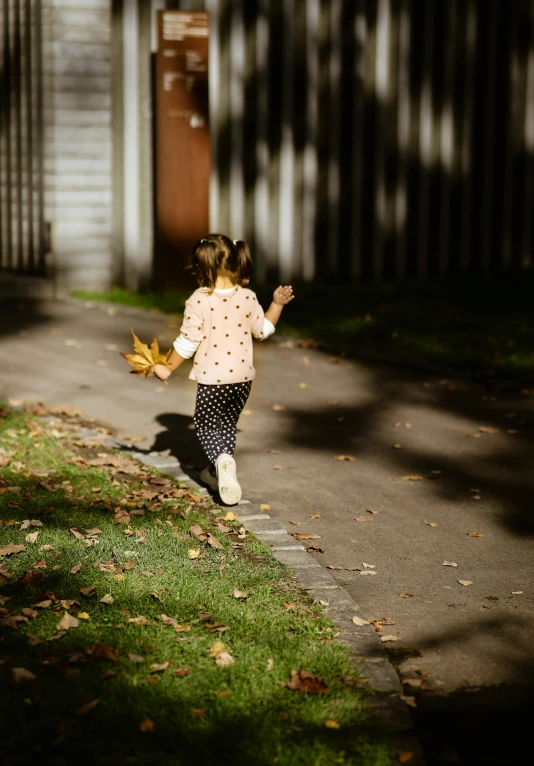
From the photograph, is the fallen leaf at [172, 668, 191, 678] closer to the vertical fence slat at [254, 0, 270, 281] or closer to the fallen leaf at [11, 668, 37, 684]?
the fallen leaf at [11, 668, 37, 684]

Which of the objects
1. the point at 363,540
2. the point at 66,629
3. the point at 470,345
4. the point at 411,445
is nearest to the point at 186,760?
the point at 66,629

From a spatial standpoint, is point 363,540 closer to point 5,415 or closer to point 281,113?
point 5,415

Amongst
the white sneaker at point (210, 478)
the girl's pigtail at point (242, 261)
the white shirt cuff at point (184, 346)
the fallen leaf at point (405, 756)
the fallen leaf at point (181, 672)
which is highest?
the girl's pigtail at point (242, 261)

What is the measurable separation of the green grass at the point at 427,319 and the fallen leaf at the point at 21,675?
6.39 metres

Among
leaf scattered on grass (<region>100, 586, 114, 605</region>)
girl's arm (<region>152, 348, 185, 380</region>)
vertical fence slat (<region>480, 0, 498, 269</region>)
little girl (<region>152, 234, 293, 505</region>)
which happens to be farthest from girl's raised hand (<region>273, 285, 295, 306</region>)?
vertical fence slat (<region>480, 0, 498, 269</region>)

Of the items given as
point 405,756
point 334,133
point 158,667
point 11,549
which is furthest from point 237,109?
point 405,756

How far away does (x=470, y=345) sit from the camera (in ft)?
34.1

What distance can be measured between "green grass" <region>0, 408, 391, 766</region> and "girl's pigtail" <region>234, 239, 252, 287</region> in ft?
4.28

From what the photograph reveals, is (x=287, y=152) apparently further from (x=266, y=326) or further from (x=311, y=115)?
(x=266, y=326)

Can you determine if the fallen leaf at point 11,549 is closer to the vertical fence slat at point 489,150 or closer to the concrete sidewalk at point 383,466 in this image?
the concrete sidewalk at point 383,466

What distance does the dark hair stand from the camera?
577 centimetres

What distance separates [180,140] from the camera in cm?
1249

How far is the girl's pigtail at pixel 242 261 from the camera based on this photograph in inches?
230

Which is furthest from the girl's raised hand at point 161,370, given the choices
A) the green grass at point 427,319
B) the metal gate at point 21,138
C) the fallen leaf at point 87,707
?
the metal gate at point 21,138
